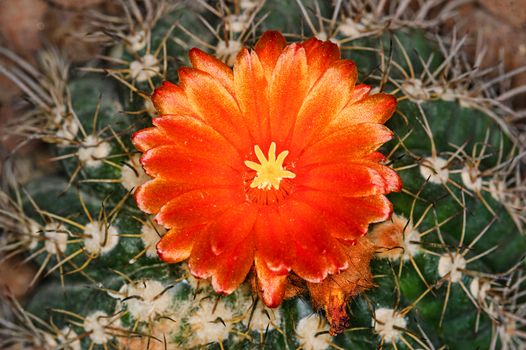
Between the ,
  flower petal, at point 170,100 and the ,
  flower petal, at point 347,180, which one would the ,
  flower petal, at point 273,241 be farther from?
the ,
  flower petal, at point 170,100

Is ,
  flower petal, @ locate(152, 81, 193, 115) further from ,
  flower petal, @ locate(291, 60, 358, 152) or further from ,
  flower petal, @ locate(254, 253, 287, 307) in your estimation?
,
  flower petal, @ locate(254, 253, 287, 307)

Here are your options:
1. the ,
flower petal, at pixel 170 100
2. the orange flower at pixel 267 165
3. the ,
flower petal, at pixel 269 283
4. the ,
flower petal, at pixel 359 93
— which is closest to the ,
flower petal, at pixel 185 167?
the orange flower at pixel 267 165

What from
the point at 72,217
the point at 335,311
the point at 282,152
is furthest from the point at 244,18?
the point at 335,311

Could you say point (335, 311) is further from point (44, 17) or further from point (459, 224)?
point (44, 17)

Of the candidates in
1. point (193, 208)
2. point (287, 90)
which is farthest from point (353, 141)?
point (193, 208)

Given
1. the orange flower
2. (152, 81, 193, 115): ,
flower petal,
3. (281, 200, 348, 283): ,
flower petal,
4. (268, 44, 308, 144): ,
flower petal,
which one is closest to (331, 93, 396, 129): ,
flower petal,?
the orange flower

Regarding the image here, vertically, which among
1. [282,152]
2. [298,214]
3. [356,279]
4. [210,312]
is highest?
[282,152]
